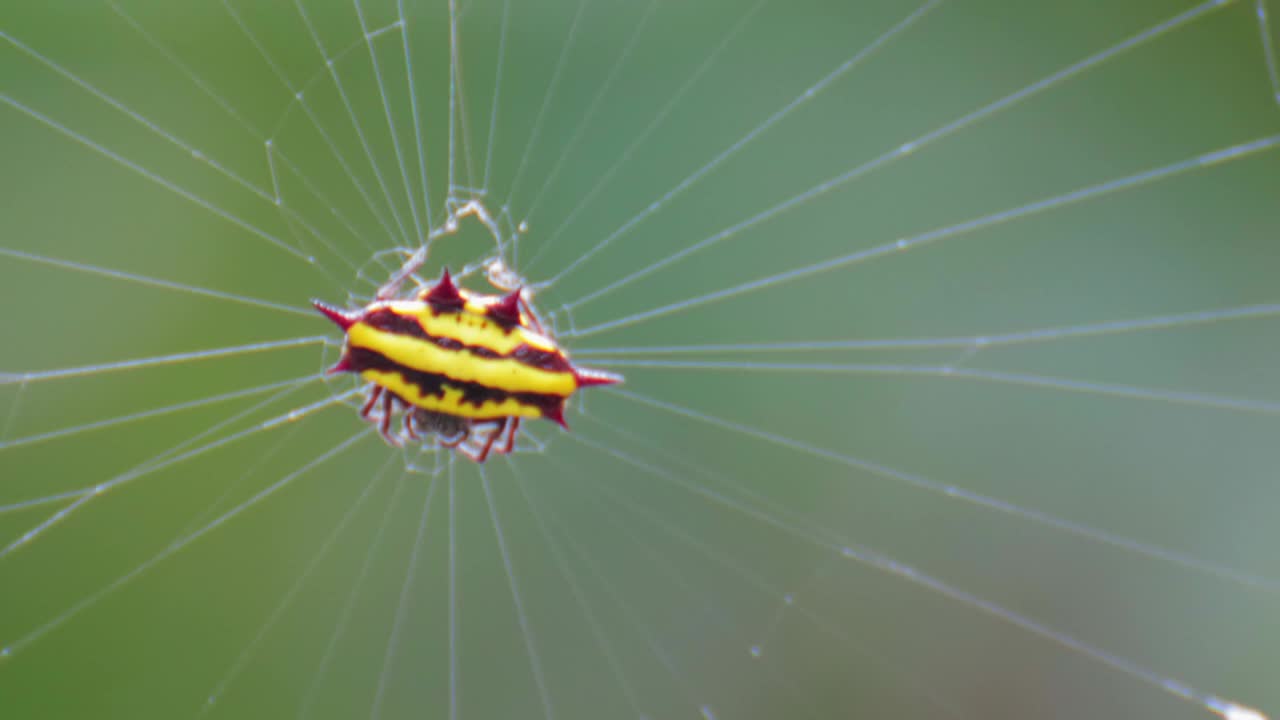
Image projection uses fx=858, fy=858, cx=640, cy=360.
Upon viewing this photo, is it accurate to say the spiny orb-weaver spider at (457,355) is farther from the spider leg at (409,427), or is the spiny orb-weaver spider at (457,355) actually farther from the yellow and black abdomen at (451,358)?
the spider leg at (409,427)

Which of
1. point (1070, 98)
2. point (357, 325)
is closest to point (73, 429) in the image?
point (357, 325)

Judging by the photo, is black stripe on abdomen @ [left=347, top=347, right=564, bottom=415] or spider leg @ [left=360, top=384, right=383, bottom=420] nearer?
black stripe on abdomen @ [left=347, top=347, right=564, bottom=415]

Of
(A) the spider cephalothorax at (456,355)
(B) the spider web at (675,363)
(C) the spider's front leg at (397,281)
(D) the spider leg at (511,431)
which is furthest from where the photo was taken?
(B) the spider web at (675,363)

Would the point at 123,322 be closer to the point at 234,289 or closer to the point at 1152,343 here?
the point at 234,289

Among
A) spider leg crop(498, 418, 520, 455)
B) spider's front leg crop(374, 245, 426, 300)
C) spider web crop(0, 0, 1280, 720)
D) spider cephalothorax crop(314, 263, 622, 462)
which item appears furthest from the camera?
spider web crop(0, 0, 1280, 720)

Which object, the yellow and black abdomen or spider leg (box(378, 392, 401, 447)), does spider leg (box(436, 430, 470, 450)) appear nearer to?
spider leg (box(378, 392, 401, 447))

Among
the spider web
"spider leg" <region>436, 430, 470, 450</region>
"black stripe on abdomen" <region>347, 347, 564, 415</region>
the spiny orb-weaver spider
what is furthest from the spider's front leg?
the spider web

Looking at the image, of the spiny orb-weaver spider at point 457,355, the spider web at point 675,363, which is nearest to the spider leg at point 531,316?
Answer: the spiny orb-weaver spider at point 457,355

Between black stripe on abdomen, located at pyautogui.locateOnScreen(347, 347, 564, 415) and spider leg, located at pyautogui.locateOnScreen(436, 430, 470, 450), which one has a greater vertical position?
black stripe on abdomen, located at pyautogui.locateOnScreen(347, 347, 564, 415)
